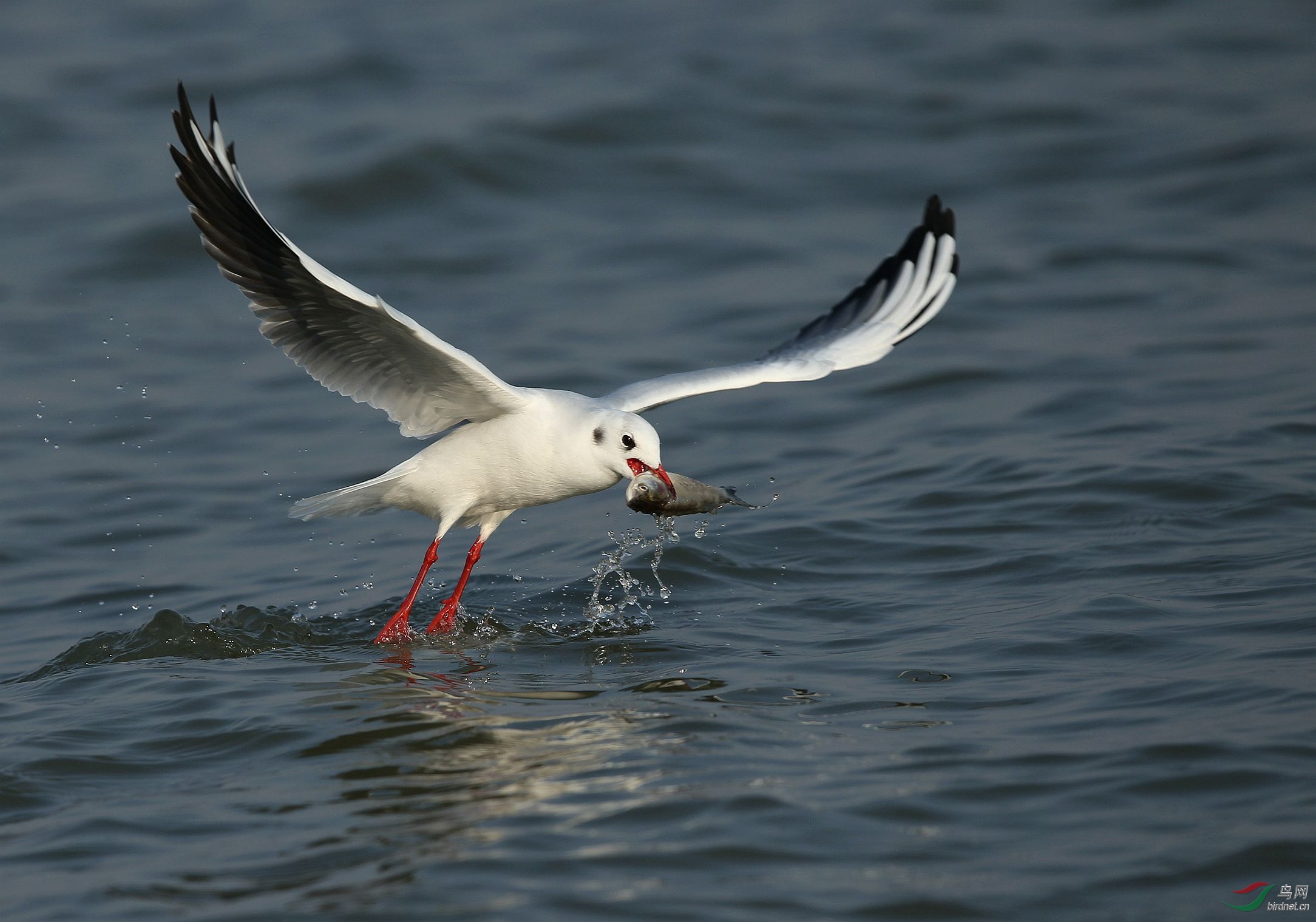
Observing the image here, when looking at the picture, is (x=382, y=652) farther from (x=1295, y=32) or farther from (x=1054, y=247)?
(x=1295, y=32)

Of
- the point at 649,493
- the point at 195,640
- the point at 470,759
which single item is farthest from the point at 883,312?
the point at 470,759

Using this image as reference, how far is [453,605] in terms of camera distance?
771 cm

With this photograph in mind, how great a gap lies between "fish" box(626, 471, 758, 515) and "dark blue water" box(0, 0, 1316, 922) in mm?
680

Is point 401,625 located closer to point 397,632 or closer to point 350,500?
point 397,632

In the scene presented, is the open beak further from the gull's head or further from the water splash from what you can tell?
the water splash

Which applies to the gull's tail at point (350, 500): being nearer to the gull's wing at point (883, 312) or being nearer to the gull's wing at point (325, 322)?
the gull's wing at point (325, 322)

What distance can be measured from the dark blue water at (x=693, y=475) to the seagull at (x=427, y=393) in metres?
0.71

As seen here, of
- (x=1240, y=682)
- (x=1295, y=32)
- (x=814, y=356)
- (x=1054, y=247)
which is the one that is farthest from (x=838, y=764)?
(x=1295, y=32)

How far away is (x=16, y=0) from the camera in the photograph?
19422 millimetres

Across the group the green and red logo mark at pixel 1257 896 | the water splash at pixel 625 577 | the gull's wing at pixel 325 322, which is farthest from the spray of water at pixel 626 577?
the green and red logo mark at pixel 1257 896

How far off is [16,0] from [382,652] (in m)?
15.5

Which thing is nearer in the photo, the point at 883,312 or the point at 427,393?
the point at 427,393

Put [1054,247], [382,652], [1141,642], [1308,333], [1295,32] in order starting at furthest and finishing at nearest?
[1295,32] → [1054,247] → [1308,333] → [382,652] → [1141,642]

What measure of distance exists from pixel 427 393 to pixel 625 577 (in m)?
1.59
